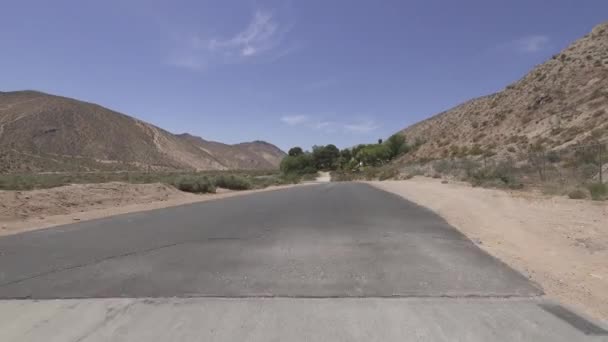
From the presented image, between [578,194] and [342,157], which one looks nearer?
[578,194]

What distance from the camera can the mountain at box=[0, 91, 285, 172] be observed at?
255 ft

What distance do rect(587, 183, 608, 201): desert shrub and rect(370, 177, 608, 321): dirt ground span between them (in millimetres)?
563

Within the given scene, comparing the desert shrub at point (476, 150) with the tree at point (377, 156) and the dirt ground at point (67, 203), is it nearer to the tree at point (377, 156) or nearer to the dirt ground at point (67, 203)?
the dirt ground at point (67, 203)

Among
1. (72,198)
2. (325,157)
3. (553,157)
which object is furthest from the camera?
(325,157)

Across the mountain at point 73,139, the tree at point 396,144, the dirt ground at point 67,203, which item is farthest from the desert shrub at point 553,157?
the tree at point 396,144

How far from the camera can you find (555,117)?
3847cm

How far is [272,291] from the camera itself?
5.38m

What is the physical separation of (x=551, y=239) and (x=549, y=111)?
38.3 m

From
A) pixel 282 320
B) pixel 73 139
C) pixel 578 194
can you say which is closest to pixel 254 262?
pixel 282 320

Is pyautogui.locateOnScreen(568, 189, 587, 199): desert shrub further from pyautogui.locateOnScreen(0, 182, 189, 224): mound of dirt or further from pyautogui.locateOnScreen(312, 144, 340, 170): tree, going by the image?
pyautogui.locateOnScreen(312, 144, 340, 170): tree

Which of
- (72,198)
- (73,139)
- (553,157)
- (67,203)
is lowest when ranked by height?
(67,203)

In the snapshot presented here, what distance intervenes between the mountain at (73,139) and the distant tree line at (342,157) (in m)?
30.5

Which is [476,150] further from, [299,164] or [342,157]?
[342,157]

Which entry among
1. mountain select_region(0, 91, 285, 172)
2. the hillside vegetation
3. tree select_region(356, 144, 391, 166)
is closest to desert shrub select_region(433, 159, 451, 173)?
the hillside vegetation
